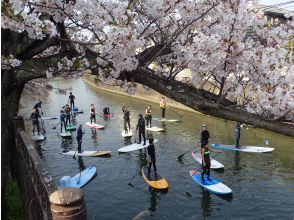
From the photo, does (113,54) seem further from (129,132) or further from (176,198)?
(129,132)

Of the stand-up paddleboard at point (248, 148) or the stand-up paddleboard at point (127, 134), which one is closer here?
the stand-up paddleboard at point (248, 148)

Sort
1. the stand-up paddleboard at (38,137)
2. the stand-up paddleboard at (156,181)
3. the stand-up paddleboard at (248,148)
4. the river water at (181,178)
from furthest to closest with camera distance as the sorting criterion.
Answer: the stand-up paddleboard at (38,137)
the stand-up paddleboard at (248,148)
the stand-up paddleboard at (156,181)
the river water at (181,178)

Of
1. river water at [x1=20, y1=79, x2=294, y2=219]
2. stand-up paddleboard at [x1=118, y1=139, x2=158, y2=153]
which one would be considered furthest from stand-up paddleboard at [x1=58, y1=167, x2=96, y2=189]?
stand-up paddleboard at [x1=118, y1=139, x2=158, y2=153]

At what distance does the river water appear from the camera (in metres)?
12.5

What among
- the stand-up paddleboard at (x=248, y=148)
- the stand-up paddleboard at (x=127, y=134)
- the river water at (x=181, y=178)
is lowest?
the river water at (x=181, y=178)

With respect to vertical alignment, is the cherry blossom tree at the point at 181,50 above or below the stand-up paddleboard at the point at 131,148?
above

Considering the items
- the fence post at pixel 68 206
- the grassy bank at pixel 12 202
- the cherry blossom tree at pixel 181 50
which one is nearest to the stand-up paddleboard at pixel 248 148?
the cherry blossom tree at pixel 181 50

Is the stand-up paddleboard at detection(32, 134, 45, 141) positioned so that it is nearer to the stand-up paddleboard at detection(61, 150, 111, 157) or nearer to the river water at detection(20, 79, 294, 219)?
the river water at detection(20, 79, 294, 219)

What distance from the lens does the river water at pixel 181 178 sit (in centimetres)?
1250

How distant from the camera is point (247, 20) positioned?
621cm

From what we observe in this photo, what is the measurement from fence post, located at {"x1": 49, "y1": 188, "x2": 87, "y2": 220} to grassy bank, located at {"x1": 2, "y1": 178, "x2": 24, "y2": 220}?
6.10 metres

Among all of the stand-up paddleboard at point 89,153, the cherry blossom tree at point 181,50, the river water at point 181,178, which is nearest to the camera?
the cherry blossom tree at point 181,50

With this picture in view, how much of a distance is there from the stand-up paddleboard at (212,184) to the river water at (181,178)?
0.22 metres

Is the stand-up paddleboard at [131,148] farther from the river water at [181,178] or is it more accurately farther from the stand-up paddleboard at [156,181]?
the stand-up paddleboard at [156,181]
